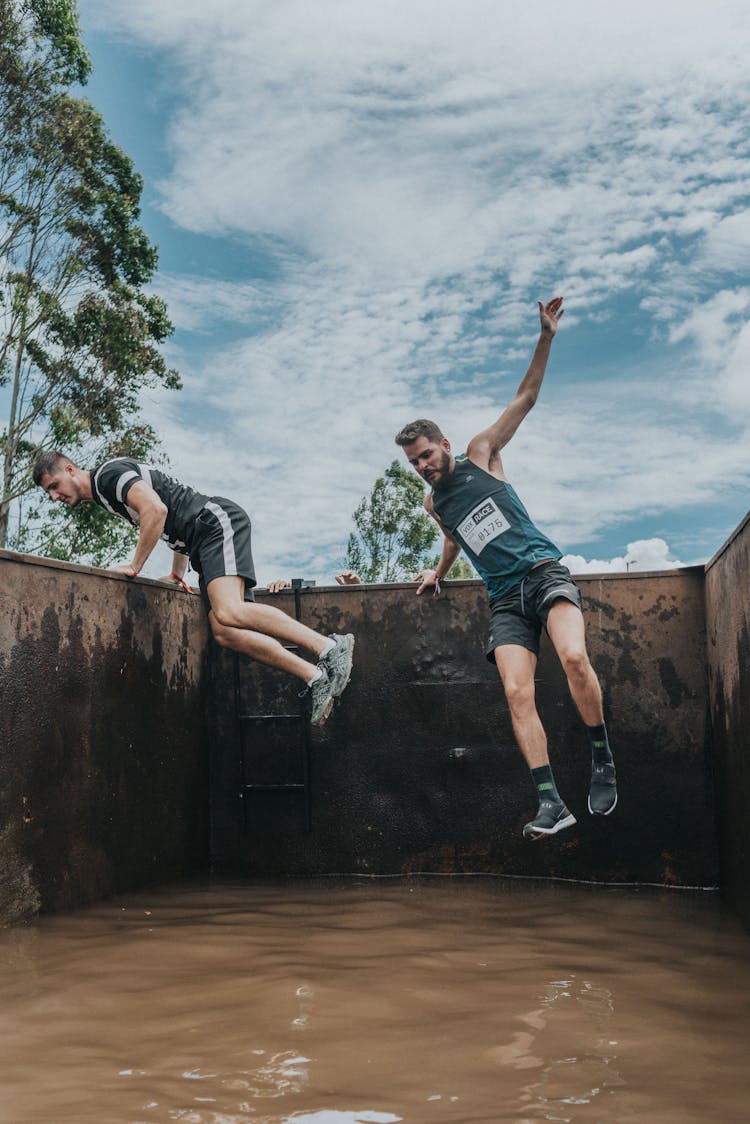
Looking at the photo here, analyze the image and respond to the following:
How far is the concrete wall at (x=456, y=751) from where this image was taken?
5086mm

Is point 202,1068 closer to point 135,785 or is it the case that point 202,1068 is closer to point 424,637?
point 135,785

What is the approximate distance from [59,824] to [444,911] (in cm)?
171

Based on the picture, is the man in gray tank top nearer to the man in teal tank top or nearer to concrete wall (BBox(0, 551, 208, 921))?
concrete wall (BBox(0, 551, 208, 921))

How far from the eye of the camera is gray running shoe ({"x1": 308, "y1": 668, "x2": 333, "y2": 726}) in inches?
176

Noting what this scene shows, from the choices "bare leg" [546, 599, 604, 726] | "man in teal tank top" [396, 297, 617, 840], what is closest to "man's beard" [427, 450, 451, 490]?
"man in teal tank top" [396, 297, 617, 840]

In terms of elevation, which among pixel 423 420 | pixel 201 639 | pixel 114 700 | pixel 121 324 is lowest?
pixel 114 700

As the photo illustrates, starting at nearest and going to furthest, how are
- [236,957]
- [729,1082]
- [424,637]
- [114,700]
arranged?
[729,1082], [236,957], [114,700], [424,637]

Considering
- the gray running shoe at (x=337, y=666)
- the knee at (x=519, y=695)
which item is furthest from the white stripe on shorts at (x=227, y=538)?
the knee at (x=519, y=695)

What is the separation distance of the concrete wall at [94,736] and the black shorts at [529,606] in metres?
1.77

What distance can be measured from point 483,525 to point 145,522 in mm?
1643

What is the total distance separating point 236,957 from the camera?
3320mm

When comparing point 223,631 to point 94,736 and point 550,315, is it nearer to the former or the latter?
point 94,736

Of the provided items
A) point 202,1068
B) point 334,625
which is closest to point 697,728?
point 334,625

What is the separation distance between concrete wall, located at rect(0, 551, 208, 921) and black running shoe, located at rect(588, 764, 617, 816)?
2.21m
